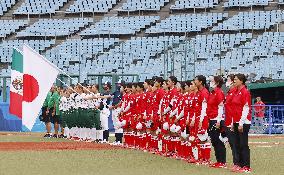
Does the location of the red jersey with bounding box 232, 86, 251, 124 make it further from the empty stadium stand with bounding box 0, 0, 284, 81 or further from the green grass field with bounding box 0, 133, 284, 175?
the empty stadium stand with bounding box 0, 0, 284, 81

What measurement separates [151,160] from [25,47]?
27.7 ft

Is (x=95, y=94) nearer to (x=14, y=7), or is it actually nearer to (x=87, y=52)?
(x=87, y=52)

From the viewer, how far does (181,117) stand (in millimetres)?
18281

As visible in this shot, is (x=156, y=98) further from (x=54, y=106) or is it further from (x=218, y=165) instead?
(x=54, y=106)

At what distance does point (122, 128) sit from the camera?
24.9 meters

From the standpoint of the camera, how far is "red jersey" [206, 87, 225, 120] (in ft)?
53.9

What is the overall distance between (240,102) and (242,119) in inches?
14.1

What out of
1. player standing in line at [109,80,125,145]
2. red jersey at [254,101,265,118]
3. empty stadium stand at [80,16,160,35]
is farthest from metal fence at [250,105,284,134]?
empty stadium stand at [80,16,160,35]

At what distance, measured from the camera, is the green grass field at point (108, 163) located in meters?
14.6

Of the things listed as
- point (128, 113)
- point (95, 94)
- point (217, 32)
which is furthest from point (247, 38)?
point (128, 113)

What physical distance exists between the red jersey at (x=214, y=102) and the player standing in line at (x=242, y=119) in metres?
0.88

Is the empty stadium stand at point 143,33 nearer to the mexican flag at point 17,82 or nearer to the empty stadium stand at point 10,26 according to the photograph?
the empty stadium stand at point 10,26

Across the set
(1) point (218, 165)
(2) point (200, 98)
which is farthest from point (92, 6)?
(1) point (218, 165)

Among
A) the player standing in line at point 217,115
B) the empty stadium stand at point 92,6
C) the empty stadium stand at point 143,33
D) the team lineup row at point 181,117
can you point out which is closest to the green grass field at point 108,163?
the team lineup row at point 181,117
